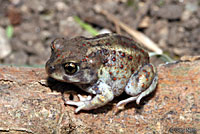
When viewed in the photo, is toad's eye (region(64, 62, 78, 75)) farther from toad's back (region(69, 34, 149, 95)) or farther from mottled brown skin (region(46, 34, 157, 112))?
toad's back (region(69, 34, 149, 95))

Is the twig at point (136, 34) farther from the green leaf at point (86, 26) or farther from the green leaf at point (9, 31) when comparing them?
the green leaf at point (9, 31)

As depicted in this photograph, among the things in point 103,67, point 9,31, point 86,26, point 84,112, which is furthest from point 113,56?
point 9,31

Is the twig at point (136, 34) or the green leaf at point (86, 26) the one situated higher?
the twig at point (136, 34)

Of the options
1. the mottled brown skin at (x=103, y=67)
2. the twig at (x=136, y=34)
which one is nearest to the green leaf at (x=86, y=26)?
the twig at (x=136, y=34)

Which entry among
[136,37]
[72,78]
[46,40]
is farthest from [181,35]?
[72,78]

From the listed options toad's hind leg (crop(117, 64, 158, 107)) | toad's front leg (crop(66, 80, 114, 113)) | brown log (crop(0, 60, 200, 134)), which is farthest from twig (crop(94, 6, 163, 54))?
toad's front leg (crop(66, 80, 114, 113))

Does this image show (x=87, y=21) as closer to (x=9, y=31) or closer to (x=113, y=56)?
(x=9, y=31)
